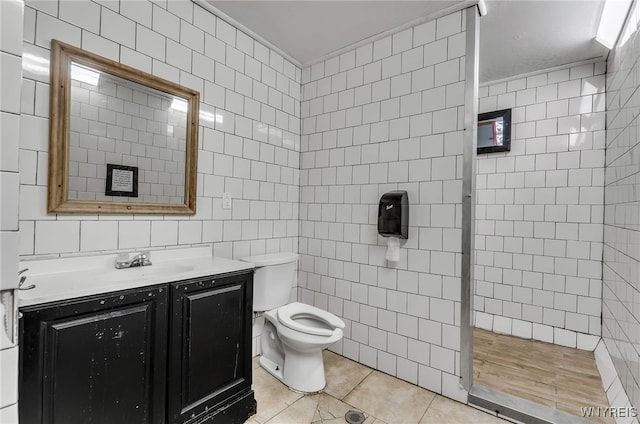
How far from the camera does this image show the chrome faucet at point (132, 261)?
1.59 metres

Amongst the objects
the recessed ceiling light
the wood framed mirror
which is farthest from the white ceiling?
the wood framed mirror

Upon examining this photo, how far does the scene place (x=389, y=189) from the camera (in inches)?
89.4

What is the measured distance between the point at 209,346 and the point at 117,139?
1.17 m

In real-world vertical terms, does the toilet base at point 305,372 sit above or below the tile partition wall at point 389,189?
below

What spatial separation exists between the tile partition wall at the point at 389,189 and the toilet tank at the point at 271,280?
451mm

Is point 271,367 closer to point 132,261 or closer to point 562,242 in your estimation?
point 132,261

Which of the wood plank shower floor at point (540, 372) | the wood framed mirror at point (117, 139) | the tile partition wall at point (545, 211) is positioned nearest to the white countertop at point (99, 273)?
the wood framed mirror at point (117, 139)

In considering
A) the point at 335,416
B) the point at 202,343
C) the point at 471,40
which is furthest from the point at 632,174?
the point at 202,343

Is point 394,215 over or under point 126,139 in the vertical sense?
under

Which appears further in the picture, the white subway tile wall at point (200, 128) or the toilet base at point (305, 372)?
the toilet base at point (305, 372)

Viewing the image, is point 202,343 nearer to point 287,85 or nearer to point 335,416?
point 335,416

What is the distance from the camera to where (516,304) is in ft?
9.57

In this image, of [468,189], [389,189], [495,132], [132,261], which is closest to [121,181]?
[132,261]

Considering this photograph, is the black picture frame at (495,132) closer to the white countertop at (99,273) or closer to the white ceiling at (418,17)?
the white ceiling at (418,17)
